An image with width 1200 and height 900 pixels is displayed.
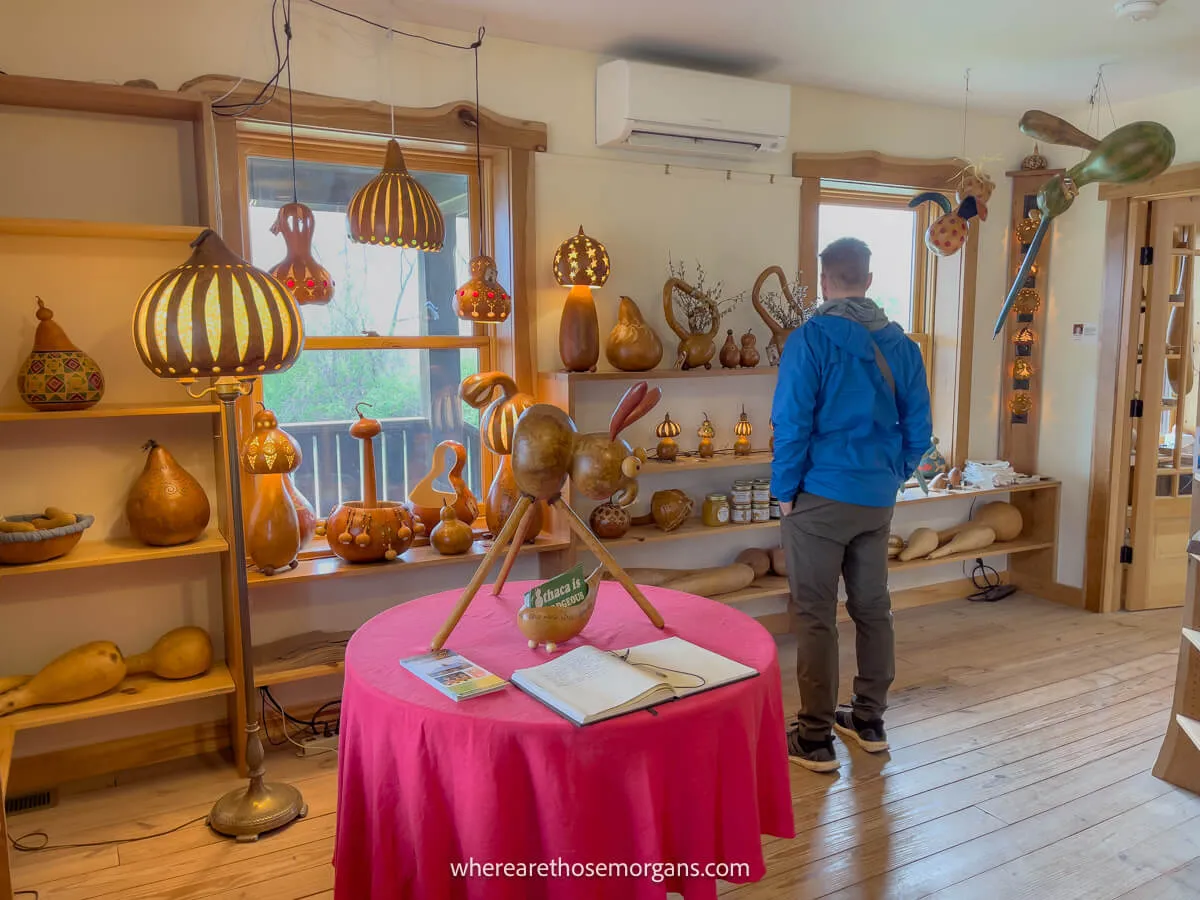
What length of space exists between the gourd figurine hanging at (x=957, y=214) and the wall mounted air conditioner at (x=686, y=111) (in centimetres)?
70

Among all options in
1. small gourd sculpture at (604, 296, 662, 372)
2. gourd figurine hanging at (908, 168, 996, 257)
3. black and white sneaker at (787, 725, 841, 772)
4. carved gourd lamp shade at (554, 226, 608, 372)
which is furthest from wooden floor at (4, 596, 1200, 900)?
gourd figurine hanging at (908, 168, 996, 257)

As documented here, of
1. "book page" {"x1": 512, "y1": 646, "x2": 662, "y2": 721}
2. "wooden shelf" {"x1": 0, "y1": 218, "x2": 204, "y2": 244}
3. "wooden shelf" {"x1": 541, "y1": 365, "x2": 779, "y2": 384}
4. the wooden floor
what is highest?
"wooden shelf" {"x1": 0, "y1": 218, "x2": 204, "y2": 244}

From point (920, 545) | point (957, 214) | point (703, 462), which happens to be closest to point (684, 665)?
point (703, 462)

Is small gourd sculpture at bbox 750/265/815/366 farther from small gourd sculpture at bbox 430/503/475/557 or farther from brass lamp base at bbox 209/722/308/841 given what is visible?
brass lamp base at bbox 209/722/308/841

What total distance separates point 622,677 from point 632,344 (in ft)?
6.04

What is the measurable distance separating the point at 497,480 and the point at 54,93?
1.65 m

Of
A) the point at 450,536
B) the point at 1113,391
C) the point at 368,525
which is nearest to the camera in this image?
the point at 368,525

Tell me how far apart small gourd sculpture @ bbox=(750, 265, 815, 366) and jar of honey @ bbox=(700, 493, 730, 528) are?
0.63 metres

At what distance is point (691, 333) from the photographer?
330cm

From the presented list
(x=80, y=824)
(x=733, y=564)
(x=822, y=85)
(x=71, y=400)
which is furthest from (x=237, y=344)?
(x=822, y=85)

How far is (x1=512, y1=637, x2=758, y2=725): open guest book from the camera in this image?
137 cm

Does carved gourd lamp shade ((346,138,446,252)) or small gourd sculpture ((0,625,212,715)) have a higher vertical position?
carved gourd lamp shade ((346,138,446,252))

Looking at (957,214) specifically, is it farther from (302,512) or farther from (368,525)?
(302,512)

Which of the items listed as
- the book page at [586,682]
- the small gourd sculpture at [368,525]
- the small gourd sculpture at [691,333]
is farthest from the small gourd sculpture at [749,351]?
the book page at [586,682]
